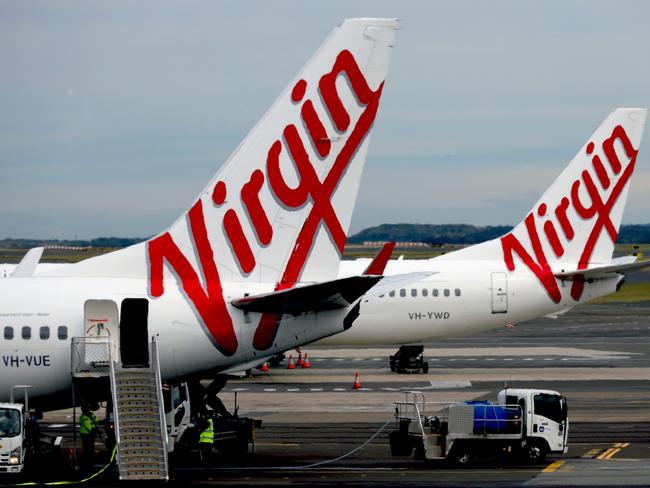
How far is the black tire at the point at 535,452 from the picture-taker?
116 ft

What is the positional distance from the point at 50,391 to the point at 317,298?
8.21 metres

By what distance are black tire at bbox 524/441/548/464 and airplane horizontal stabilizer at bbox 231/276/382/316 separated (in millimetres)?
7297

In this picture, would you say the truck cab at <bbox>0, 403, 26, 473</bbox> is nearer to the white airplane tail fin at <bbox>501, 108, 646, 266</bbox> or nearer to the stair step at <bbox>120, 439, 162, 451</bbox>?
the stair step at <bbox>120, 439, 162, 451</bbox>

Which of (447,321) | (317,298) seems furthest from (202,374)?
(447,321)

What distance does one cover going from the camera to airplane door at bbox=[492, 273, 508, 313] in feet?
192

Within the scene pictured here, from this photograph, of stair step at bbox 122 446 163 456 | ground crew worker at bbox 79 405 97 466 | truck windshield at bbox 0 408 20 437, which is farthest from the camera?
ground crew worker at bbox 79 405 97 466

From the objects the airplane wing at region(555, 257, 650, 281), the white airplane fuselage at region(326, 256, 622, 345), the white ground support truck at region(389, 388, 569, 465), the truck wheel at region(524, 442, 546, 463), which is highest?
the airplane wing at region(555, 257, 650, 281)

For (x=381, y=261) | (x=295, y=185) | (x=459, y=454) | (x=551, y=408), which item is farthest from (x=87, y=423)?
(x=551, y=408)

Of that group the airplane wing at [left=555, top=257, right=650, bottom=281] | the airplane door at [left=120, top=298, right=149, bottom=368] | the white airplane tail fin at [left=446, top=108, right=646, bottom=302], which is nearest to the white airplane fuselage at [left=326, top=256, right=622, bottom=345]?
the airplane wing at [left=555, top=257, right=650, bottom=281]

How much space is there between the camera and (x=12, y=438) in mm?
31484

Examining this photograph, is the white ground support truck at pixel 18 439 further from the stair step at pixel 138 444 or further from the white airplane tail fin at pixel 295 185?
the white airplane tail fin at pixel 295 185

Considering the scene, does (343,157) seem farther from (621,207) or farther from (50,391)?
(621,207)

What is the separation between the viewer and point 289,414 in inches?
1865

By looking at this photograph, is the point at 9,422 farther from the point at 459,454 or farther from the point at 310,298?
the point at 459,454
